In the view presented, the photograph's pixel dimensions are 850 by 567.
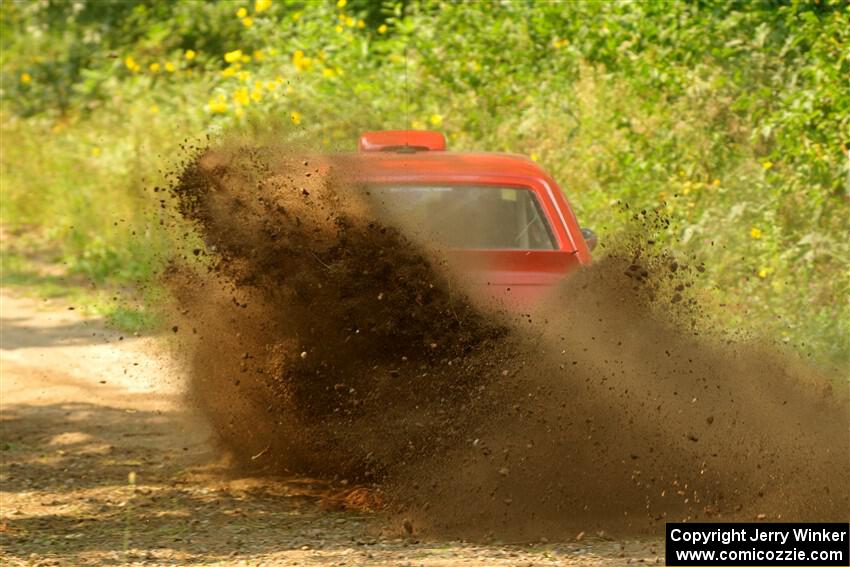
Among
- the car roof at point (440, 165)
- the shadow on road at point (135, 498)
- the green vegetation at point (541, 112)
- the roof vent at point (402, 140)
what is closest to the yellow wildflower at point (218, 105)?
the green vegetation at point (541, 112)

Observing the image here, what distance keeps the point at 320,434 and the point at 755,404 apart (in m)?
1.90

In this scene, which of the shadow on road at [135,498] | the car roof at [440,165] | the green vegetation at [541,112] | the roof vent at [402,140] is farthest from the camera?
the green vegetation at [541,112]

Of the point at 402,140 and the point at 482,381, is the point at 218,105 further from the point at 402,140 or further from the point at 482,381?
the point at 482,381

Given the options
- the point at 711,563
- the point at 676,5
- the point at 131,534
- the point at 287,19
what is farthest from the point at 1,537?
the point at 287,19

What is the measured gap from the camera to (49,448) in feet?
25.8

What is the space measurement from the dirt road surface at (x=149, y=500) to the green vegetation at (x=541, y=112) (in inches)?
46.3

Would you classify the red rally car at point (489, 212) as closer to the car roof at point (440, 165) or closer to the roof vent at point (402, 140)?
the car roof at point (440, 165)

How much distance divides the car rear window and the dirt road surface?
1.38 meters

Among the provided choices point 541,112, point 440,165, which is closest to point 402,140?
point 440,165

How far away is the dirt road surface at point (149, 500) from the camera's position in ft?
18.3

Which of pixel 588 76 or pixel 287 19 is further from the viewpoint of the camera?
pixel 287 19

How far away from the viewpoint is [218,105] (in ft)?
40.9

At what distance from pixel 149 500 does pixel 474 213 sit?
223cm

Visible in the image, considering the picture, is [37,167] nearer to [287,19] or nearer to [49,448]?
[287,19]
